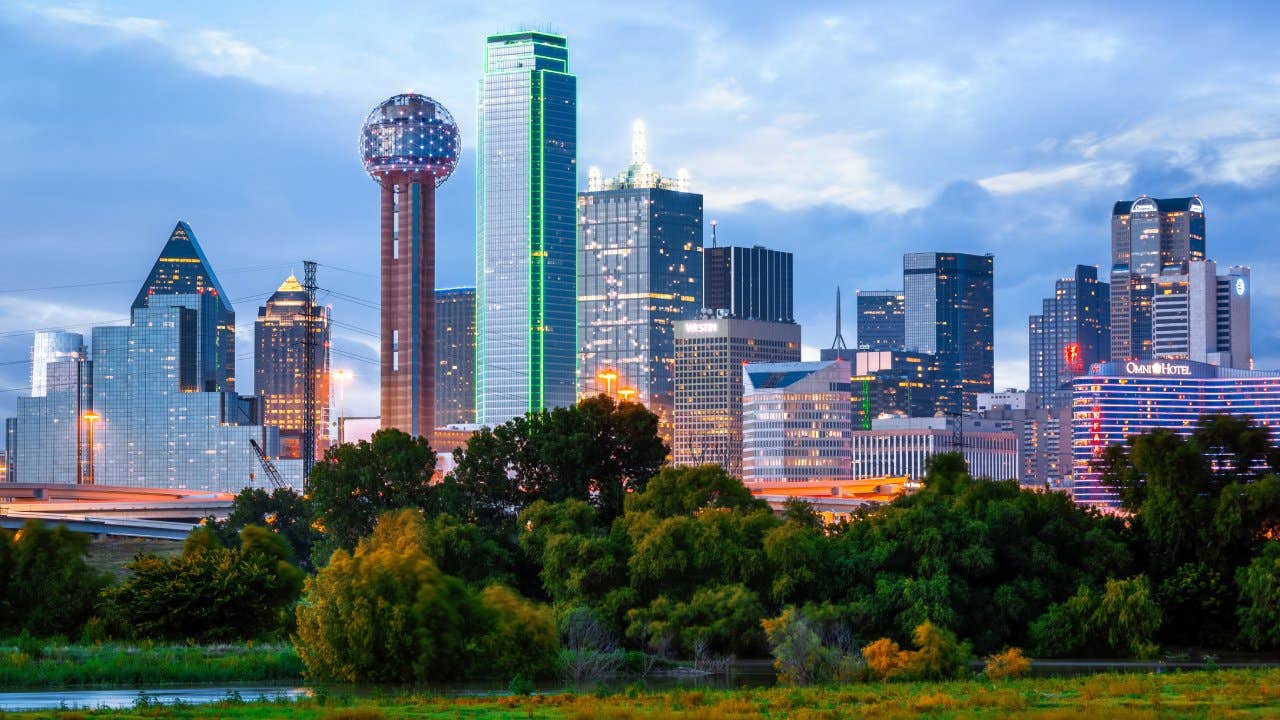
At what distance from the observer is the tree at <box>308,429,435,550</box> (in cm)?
12625

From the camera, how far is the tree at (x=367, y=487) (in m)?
126

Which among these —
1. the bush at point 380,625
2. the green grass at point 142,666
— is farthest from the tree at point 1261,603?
the green grass at point 142,666

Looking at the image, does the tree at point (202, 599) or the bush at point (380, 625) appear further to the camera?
the tree at point (202, 599)

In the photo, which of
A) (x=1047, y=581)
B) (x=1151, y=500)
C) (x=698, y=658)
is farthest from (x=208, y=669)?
(x=1151, y=500)

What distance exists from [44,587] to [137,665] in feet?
81.2

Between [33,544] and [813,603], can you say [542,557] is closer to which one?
[813,603]

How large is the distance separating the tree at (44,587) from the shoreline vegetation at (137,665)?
39.5ft

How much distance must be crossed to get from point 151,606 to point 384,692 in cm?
2504

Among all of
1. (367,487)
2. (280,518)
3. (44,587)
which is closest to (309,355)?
(280,518)

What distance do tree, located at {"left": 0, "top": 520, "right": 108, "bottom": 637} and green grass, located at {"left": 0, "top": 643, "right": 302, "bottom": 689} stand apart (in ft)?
43.4

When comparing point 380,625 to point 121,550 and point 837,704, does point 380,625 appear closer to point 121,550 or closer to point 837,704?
point 837,704

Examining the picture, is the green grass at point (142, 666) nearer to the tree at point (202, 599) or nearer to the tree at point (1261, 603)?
the tree at point (202, 599)

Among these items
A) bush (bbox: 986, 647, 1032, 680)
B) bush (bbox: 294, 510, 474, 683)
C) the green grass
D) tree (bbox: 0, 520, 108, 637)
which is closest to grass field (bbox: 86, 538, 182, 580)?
tree (bbox: 0, 520, 108, 637)

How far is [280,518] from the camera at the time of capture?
532ft
